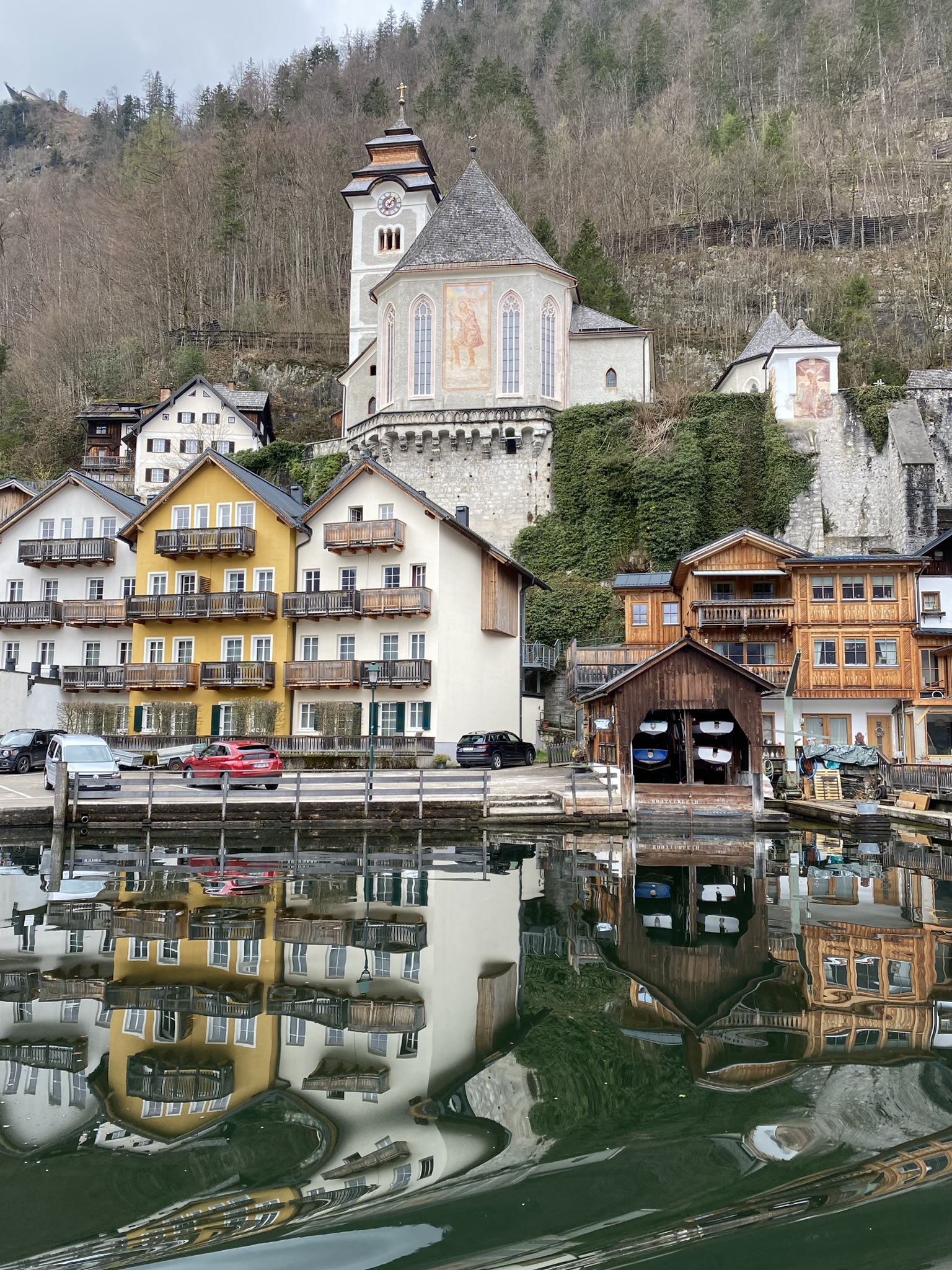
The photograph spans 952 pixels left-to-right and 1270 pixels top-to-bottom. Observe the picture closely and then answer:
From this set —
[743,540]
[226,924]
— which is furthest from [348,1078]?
[743,540]

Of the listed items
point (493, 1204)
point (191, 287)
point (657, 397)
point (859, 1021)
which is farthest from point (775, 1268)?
point (191, 287)

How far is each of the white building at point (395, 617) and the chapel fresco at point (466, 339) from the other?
1558 cm

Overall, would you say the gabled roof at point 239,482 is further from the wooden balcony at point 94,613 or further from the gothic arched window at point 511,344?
the gothic arched window at point 511,344

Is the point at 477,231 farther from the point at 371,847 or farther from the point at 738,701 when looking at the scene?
the point at 371,847

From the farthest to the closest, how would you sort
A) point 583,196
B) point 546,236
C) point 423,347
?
point 583,196 → point 546,236 → point 423,347

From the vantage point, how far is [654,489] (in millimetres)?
49219

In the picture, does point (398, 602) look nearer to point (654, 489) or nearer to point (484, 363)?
point (654, 489)

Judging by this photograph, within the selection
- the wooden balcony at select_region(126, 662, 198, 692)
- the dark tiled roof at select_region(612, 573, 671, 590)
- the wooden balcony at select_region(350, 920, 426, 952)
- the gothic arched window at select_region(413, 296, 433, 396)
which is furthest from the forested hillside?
the wooden balcony at select_region(350, 920, 426, 952)

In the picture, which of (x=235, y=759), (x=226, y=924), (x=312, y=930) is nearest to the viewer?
(x=312, y=930)

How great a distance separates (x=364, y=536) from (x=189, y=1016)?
30.9 metres

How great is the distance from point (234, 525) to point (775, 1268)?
130ft

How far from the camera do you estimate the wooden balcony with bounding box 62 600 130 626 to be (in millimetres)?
43750

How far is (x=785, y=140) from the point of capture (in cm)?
8694

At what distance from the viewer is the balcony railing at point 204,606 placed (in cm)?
4028
